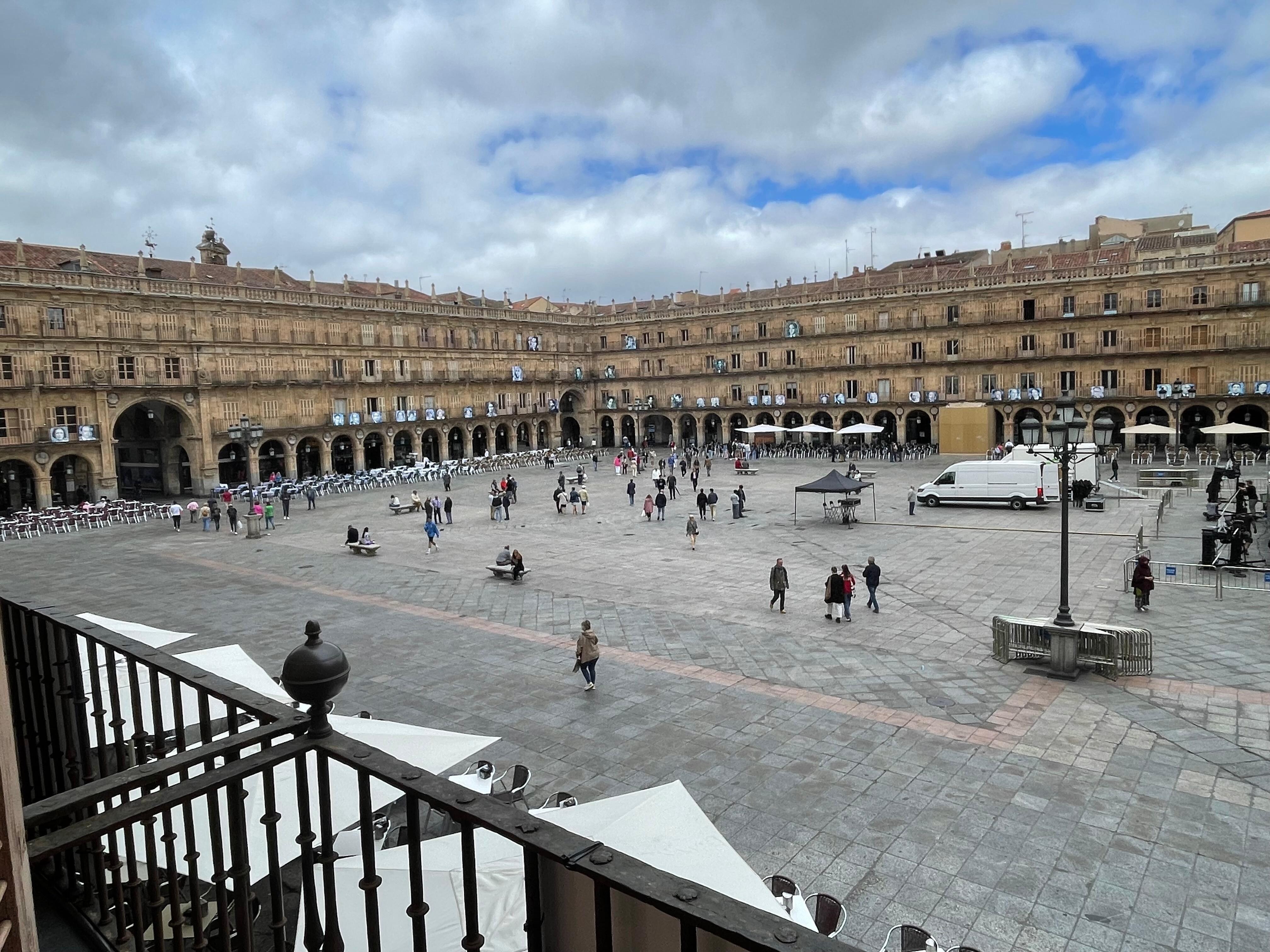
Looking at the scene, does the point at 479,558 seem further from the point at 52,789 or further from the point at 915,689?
→ the point at 52,789

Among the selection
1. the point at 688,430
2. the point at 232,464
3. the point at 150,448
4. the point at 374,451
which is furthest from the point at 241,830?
the point at 688,430

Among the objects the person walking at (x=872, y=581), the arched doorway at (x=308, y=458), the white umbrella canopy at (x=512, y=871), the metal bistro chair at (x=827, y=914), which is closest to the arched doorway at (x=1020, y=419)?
the person walking at (x=872, y=581)

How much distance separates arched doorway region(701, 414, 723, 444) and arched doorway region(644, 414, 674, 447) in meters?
3.24

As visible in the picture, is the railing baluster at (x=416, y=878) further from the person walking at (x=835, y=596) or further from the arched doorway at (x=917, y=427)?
the arched doorway at (x=917, y=427)

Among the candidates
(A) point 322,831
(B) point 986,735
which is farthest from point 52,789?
(B) point 986,735

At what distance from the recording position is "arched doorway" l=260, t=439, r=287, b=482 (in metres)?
46.3

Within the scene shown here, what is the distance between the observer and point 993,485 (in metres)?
28.2

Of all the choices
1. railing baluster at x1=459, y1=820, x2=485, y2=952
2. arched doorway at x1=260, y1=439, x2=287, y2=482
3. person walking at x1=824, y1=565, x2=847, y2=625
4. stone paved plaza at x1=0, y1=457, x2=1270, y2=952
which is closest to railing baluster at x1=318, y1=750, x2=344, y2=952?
railing baluster at x1=459, y1=820, x2=485, y2=952

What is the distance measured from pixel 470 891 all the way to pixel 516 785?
628cm

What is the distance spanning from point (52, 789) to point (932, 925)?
5.91 m

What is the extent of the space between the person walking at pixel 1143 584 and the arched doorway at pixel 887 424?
41884 mm

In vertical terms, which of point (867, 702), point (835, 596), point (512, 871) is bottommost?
point (867, 702)

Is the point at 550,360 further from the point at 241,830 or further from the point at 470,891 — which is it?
the point at 470,891

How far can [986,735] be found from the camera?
9453 mm
